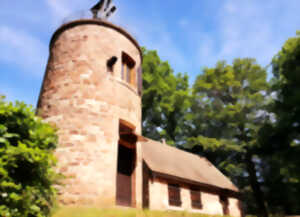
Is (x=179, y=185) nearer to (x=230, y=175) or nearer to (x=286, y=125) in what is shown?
(x=286, y=125)

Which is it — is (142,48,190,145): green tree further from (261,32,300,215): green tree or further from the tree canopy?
(261,32,300,215): green tree

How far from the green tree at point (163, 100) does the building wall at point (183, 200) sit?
30.8ft

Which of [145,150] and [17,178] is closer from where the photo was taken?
[17,178]

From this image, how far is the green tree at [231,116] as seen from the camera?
25.2m

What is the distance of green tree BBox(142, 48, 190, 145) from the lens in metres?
25.9

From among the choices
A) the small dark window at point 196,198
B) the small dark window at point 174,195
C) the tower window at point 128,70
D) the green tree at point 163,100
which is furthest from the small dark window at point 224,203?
the tower window at point 128,70

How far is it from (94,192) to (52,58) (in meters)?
6.57

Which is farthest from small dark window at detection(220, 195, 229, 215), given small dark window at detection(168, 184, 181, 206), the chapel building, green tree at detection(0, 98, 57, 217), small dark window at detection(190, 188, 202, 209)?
green tree at detection(0, 98, 57, 217)

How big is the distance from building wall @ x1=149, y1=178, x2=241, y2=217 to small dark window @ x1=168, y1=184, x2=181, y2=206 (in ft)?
0.91

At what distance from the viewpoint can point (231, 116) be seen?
2586 centimetres

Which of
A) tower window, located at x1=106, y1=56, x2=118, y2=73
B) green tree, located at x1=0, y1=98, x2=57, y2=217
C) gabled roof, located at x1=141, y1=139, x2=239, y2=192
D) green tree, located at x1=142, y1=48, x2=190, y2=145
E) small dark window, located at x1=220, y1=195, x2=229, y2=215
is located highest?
green tree, located at x1=142, y1=48, x2=190, y2=145

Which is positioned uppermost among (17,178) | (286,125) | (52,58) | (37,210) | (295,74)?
(295,74)

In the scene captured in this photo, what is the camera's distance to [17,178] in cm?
520

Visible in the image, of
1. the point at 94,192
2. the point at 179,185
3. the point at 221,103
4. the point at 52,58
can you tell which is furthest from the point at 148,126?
the point at 94,192
